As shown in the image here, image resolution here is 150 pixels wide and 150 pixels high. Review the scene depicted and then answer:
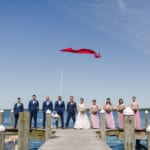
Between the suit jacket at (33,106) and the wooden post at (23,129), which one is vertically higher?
the suit jacket at (33,106)

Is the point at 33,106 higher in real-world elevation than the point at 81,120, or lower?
higher

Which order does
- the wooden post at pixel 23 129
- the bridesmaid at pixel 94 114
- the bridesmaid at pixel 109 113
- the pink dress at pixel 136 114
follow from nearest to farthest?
the wooden post at pixel 23 129 → the pink dress at pixel 136 114 → the bridesmaid at pixel 109 113 → the bridesmaid at pixel 94 114

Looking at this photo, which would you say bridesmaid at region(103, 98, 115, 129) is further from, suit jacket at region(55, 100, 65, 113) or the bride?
suit jacket at region(55, 100, 65, 113)

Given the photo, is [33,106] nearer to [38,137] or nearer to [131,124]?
[38,137]

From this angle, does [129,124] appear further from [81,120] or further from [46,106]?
[81,120]

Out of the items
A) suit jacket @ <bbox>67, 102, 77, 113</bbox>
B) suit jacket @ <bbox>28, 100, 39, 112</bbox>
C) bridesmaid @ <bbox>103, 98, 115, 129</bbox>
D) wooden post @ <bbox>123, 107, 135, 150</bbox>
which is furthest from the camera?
suit jacket @ <bbox>67, 102, 77, 113</bbox>

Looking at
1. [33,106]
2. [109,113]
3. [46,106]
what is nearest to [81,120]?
[109,113]

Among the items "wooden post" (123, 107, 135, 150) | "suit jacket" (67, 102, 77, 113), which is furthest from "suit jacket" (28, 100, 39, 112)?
"wooden post" (123, 107, 135, 150)

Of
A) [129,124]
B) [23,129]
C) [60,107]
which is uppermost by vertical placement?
[60,107]

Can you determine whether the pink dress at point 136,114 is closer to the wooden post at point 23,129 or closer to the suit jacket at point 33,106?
the suit jacket at point 33,106

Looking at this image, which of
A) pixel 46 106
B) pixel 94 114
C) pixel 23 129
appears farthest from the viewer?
pixel 94 114

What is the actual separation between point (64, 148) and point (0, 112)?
973cm

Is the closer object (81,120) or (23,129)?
(23,129)

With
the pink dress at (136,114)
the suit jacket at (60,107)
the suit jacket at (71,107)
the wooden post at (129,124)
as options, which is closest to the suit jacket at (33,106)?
the suit jacket at (60,107)
